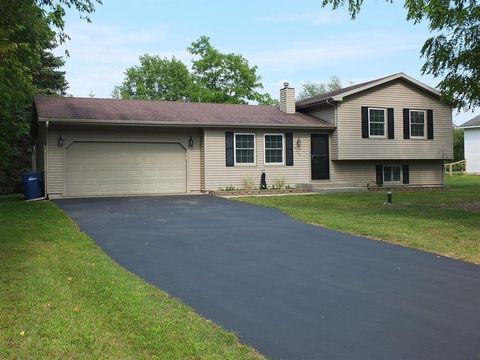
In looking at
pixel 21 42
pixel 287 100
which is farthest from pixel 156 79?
pixel 21 42

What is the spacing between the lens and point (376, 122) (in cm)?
2247

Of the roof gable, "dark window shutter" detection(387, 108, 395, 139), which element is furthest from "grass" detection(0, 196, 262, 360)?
"dark window shutter" detection(387, 108, 395, 139)

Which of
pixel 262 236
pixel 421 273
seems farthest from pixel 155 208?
pixel 421 273

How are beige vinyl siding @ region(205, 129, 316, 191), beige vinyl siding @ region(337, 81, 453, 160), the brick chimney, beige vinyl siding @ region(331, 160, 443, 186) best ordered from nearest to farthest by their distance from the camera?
beige vinyl siding @ region(205, 129, 316, 191), beige vinyl siding @ region(337, 81, 453, 160), beige vinyl siding @ region(331, 160, 443, 186), the brick chimney

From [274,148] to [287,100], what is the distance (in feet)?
11.4

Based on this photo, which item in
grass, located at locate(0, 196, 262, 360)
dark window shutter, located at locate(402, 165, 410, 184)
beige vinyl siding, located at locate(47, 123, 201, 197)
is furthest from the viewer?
dark window shutter, located at locate(402, 165, 410, 184)

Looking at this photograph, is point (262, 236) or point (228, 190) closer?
point (262, 236)

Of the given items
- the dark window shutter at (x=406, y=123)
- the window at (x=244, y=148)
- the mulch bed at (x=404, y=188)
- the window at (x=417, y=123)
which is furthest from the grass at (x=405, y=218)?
the window at (x=417, y=123)

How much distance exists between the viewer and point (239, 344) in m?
4.22

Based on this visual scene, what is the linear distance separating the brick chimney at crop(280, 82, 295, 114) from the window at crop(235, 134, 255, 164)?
11.8ft

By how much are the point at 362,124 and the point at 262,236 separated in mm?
13824

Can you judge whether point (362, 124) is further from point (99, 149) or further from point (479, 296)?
point (479, 296)

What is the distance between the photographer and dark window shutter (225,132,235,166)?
2050 cm

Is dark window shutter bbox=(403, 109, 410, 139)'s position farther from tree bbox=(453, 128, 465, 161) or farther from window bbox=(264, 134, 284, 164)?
tree bbox=(453, 128, 465, 161)
